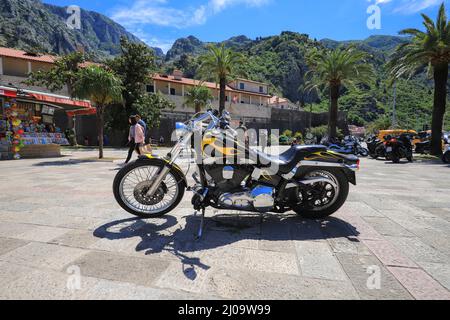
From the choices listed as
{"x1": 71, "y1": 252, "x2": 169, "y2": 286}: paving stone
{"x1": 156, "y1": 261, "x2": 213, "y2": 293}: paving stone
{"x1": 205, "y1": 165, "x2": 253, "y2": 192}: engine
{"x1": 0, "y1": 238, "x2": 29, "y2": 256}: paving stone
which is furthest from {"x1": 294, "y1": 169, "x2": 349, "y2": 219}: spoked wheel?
{"x1": 0, "y1": 238, "x2": 29, "y2": 256}: paving stone

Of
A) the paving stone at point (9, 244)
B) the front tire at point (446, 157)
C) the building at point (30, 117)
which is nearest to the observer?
the paving stone at point (9, 244)

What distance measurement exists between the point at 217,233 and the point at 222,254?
58 cm

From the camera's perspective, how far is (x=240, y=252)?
2.92 m

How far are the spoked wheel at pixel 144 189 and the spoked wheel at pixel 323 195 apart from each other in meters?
1.72

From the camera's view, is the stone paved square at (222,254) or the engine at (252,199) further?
the engine at (252,199)

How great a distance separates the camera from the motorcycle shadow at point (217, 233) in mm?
2986

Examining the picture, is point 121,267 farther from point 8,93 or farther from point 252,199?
point 8,93

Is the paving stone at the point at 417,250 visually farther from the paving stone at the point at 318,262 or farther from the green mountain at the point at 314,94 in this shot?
the green mountain at the point at 314,94

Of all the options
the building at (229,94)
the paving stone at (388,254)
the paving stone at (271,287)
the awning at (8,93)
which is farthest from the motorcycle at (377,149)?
the building at (229,94)

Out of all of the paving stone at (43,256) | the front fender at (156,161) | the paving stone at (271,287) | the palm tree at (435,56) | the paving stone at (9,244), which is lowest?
the paving stone at (271,287)

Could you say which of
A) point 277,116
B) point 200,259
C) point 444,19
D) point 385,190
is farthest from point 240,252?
point 277,116

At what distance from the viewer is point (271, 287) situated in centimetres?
228

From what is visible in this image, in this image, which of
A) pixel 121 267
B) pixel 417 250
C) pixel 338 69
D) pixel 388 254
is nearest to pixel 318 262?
pixel 388 254

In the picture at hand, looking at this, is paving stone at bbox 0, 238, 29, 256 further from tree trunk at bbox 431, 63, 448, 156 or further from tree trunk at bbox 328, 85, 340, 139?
tree trunk at bbox 328, 85, 340, 139
